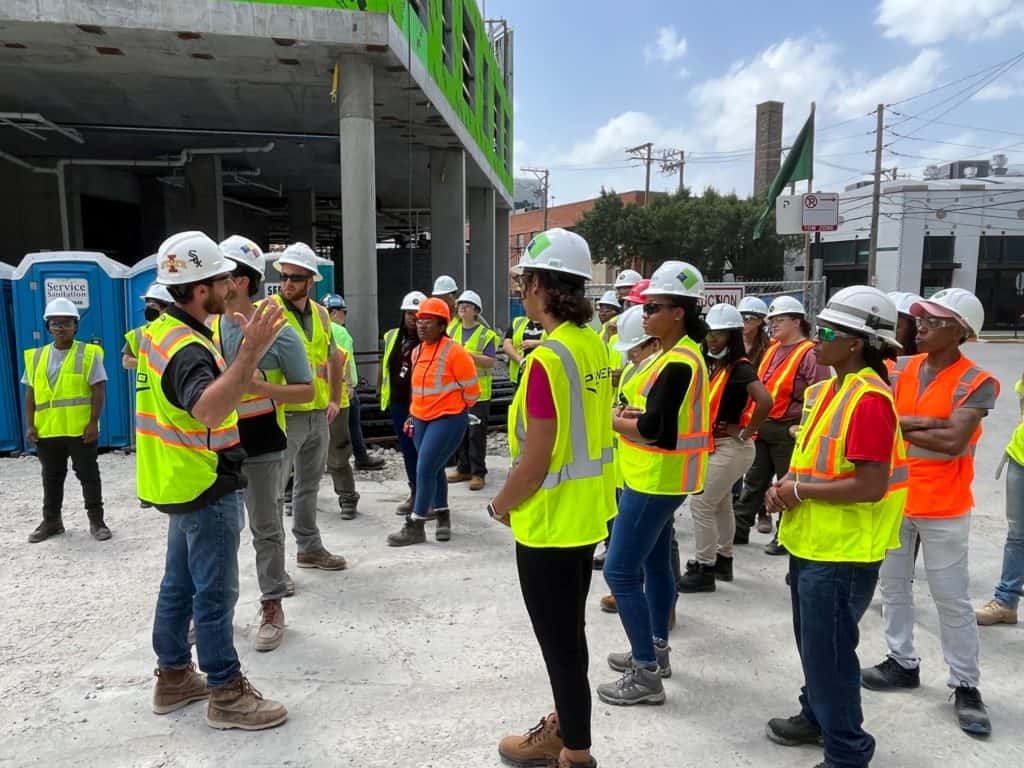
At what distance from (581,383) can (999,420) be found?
37.2 feet

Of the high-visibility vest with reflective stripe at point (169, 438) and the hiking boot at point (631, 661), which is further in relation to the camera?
the hiking boot at point (631, 661)

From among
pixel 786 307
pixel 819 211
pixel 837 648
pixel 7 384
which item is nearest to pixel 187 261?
pixel 837 648

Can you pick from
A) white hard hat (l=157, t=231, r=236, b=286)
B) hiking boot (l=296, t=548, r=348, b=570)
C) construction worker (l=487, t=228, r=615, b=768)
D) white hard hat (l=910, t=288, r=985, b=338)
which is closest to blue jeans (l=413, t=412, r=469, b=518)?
hiking boot (l=296, t=548, r=348, b=570)

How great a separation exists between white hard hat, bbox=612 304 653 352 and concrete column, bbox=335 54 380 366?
276 inches

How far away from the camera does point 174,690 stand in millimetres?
3156

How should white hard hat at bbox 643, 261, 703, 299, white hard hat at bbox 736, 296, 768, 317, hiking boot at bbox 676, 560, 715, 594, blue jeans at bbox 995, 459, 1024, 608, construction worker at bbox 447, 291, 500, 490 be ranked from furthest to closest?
construction worker at bbox 447, 291, 500, 490 → white hard hat at bbox 736, 296, 768, 317 → hiking boot at bbox 676, 560, 715, 594 → blue jeans at bbox 995, 459, 1024, 608 → white hard hat at bbox 643, 261, 703, 299

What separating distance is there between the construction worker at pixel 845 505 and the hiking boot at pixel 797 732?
1.12ft

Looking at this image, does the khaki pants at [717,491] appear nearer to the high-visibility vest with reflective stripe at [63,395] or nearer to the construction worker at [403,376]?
the construction worker at [403,376]

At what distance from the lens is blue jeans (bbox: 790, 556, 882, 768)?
246cm

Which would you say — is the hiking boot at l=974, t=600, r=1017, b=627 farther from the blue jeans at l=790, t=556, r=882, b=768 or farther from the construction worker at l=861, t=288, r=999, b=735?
the blue jeans at l=790, t=556, r=882, b=768

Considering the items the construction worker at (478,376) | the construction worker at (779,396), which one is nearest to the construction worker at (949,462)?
the construction worker at (779,396)

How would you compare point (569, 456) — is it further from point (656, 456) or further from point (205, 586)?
point (205, 586)

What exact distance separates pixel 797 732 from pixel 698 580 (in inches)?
65.6

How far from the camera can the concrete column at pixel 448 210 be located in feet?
52.7
